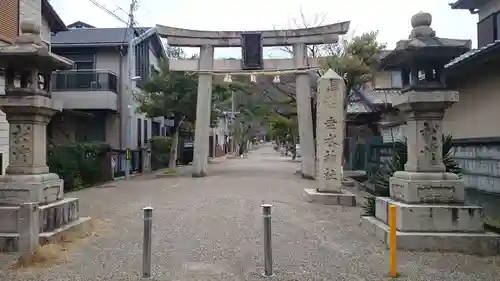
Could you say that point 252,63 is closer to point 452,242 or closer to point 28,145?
point 28,145

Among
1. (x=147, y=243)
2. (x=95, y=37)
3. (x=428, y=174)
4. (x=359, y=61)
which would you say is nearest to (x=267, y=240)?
(x=147, y=243)

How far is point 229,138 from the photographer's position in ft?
246

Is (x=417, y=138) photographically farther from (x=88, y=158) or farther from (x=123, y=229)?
(x=88, y=158)

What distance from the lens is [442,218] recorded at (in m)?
7.65

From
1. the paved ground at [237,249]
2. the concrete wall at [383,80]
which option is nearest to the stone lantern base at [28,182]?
the paved ground at [237,249]

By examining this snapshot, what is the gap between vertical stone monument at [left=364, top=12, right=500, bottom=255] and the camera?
297 inches

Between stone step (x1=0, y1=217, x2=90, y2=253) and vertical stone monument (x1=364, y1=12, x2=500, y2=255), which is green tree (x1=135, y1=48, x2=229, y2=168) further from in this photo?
vertical stone monument (x1=364, y1=12, x2=500, y2=255)

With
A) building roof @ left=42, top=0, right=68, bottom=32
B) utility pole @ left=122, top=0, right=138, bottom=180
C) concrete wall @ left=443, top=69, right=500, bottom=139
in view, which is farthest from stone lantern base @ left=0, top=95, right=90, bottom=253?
utility pole @ left=122, top=0, right=138, bottom=180

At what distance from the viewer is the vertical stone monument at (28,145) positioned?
7590 millimetres

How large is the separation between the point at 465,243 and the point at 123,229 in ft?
21.2

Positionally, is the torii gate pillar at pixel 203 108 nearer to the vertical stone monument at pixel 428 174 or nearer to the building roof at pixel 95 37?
the building roof at pixel 95 37

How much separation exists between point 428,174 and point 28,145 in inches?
271

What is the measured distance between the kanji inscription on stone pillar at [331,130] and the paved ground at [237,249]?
47.4 inches

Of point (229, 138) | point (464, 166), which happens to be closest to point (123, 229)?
point (464, 166)
